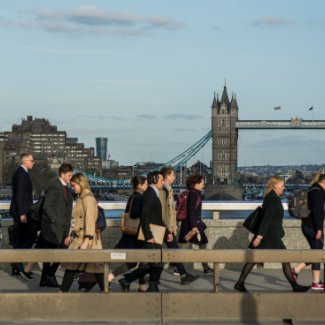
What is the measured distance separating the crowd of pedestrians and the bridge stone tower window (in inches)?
6915

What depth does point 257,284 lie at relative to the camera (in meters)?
14.1

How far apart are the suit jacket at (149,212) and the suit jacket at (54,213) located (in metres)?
1.21

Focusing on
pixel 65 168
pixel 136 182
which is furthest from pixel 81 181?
pixel 136 182

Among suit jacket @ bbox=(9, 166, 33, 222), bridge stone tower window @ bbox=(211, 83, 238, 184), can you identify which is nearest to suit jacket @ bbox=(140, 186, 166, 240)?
suit jacket @ bbox=(9, 166, 33, 222)

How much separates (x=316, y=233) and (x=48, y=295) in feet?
12.4

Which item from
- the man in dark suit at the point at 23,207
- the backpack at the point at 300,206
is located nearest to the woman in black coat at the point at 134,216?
the man in dark suit at the point at 23,207

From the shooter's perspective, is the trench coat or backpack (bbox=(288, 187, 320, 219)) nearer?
the trench coat

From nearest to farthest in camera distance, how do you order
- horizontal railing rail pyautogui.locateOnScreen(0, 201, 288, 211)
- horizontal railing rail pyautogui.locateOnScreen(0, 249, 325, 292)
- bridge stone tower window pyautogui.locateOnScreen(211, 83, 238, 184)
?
horizontal railing rail pyautogui.locateOnScreen(0, 249, 325, 292) < horizontal railing rail pyautogui.locateOnScreen(0, 201, 288, 211) < bridge stone tower window pyautogui.locateOnScreen(211, 83, 238, 184)

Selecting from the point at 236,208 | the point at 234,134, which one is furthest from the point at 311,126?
the point at 236,208

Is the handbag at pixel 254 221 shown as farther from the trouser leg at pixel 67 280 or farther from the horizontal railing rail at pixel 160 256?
the trouser leg at pixel 67 280

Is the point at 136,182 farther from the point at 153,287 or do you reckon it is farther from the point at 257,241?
the point at 257,241

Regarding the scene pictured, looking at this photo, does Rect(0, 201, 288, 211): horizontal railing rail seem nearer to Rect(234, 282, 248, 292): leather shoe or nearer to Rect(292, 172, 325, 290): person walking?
Rect(292, 172, 325, 290): person walking

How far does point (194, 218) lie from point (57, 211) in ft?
7.60

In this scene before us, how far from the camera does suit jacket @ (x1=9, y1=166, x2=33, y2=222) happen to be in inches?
555
